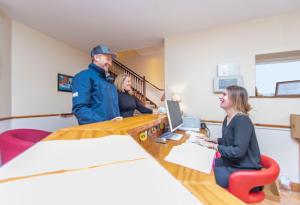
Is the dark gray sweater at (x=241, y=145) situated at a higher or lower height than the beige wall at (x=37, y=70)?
lower

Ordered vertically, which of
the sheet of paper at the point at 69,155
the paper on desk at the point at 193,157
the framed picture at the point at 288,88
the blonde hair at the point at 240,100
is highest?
the framed picture at the point at 288,88

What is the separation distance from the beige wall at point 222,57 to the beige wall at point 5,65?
2430 millimetres

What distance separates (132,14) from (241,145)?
2037 mm

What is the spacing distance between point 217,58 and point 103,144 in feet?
8.30

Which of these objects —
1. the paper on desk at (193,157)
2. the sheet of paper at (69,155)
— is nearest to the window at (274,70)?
the paper on desk at (193,157)

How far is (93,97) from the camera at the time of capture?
4.58 ft

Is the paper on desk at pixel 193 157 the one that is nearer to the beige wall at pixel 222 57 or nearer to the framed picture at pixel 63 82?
the beige wall at pixel 222 57

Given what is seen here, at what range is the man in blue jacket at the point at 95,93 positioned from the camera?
1.25m

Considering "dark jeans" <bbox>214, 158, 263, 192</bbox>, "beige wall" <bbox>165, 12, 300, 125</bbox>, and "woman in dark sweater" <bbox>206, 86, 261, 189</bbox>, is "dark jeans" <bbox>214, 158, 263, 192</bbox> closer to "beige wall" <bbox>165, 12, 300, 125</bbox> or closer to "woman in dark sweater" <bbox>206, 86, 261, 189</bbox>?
"woman in dark sweater" <bbox>206, 86, 261, 189</bbox>

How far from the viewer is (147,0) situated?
1900mm

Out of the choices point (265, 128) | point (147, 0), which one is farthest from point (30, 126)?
point (265, 128)

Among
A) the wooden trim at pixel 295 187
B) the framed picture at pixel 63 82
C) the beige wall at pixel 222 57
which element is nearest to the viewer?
the wooden trim at pixel 295 187

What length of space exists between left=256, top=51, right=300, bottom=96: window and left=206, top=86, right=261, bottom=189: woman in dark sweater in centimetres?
134

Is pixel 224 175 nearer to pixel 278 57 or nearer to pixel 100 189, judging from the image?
pixel 100 189
